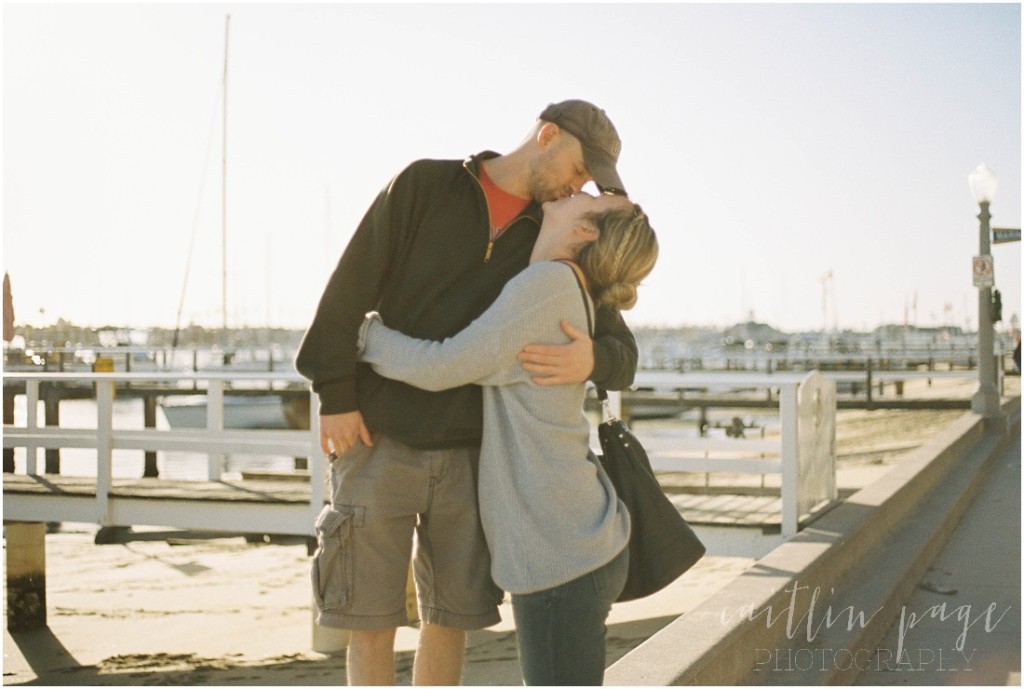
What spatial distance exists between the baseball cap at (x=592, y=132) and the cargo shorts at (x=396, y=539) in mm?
722

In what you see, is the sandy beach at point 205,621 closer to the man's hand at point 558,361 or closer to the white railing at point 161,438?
the white railing at point 161,438

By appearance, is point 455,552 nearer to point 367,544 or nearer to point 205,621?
point 367,544

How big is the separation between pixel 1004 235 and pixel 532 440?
12733mm

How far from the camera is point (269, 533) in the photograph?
802 cm

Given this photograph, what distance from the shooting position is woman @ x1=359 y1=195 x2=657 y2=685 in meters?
2.32

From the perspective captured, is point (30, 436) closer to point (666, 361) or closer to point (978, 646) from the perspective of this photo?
point (978, 646)

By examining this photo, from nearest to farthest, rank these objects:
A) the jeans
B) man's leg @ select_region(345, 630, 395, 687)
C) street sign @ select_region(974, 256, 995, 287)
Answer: the jeans → man's leg @ select_region(345, 630, 395, 687) → street sign @ select_region(974, 256, 995, 287)

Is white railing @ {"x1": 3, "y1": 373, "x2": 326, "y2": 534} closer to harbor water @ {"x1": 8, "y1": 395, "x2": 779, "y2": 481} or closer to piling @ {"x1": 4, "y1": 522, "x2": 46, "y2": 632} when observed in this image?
piling @ {"x1": 4, "y1": 522, "x2": 46, "y2": 632}

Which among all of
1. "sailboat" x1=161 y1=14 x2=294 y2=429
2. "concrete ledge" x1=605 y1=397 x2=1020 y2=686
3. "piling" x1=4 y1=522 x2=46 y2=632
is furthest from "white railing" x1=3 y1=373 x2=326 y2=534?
"sailboat" x1=161 y1=14 x2=294 y2=429

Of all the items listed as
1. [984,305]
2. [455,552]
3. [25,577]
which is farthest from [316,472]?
[984,305]

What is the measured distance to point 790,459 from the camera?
22.5ft

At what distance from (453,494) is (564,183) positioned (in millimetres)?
771

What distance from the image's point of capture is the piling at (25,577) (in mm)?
9453

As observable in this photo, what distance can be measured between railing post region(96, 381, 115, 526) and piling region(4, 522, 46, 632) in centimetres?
170
